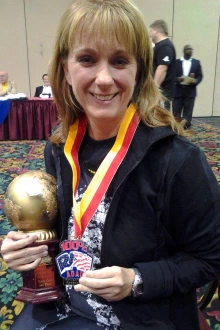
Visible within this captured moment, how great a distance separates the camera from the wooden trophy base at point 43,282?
915 mm

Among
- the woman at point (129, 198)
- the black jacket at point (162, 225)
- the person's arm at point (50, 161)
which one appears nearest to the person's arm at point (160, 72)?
the person's arm at point (50, 161)

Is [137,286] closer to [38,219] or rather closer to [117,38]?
[38,219]

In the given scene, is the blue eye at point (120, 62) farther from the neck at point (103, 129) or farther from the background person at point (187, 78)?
the background person at point (187, 78)

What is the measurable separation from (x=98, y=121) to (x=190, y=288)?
1.65ft

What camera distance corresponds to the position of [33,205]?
34.7 inches

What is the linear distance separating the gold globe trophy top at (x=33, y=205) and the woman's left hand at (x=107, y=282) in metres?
0.21

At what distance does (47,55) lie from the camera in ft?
24.3

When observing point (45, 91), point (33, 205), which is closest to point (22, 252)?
point (33, 205)

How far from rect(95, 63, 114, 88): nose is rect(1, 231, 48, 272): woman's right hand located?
425mm

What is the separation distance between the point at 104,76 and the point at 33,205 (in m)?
0.38

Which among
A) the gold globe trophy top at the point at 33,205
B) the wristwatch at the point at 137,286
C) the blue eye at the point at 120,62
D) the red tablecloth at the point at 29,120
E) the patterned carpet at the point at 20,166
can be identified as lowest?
the patterned carpet at the point at 20,166

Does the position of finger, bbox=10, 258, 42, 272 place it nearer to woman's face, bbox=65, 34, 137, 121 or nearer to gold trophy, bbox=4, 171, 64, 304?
gold trophy, bbox=4, 171, 64, 304

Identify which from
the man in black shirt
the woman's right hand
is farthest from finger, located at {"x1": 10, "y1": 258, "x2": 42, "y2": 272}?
the man in black shirt

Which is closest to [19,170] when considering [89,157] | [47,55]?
[89,157]
